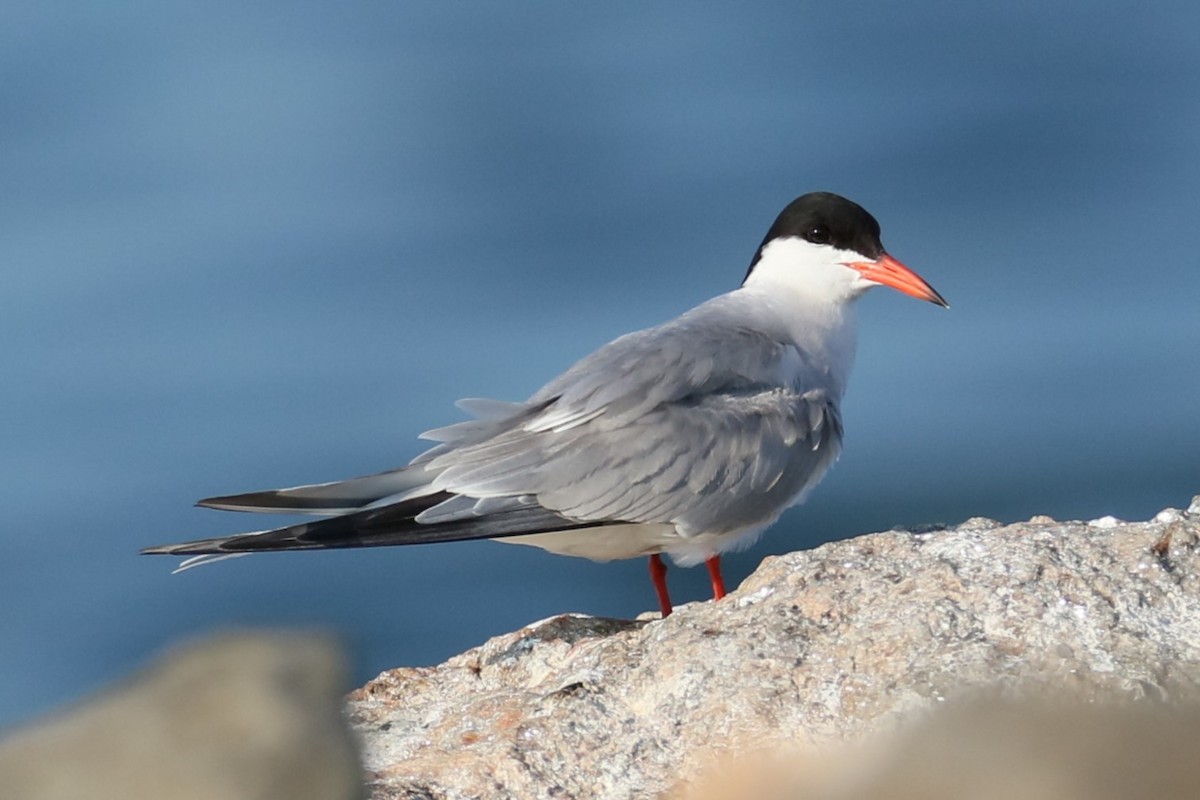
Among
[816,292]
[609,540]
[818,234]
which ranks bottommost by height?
[609,540]

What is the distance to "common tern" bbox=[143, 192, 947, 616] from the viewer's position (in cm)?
468

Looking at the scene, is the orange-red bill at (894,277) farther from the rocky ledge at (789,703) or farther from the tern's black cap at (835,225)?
the rocky ledge at (789,703)

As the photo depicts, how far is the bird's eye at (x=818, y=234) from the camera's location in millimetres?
6246

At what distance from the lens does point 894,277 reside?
6184 mm

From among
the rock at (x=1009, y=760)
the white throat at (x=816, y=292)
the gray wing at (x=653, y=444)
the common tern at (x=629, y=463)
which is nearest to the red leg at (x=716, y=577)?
the common tern at (x=629, y=463)

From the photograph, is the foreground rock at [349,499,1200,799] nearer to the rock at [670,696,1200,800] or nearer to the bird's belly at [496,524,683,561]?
the rock at [670,696,1200,800]

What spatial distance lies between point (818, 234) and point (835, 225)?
8cm

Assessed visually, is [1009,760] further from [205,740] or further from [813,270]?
[813,270]

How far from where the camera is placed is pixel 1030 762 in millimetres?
2395

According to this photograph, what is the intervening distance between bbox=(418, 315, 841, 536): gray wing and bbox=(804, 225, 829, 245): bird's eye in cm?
103

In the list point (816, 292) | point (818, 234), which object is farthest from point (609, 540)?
point (818, 234)

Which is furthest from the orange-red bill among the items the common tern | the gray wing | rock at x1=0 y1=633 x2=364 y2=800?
rock at x1=0 y1=633 x2=364 y2=800

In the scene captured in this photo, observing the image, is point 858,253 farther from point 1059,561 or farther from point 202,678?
point 202,678

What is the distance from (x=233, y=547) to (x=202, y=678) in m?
1.16
